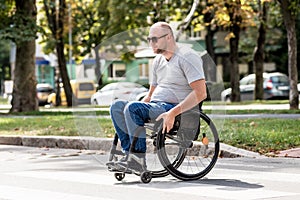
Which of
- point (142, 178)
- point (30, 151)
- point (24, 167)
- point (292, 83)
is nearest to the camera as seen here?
point (142, 178)

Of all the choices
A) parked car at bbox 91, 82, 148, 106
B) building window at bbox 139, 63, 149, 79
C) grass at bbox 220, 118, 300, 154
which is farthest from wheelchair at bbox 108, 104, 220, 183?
grass at bbox 220, 118, 300, 154

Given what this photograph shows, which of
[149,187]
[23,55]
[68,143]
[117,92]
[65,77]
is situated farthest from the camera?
[65,77]

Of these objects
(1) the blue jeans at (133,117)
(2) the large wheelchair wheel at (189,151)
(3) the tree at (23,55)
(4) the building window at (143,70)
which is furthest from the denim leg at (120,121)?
(3) the tree at (23,55)

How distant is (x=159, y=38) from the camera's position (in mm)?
8664

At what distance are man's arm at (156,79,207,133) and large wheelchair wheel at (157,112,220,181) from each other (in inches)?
4.8

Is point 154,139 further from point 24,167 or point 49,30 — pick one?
point 49,30

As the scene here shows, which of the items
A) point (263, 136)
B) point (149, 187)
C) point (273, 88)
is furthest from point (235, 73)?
point (149, 187)

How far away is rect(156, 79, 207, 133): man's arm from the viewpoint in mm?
8336

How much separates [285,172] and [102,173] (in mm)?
2063

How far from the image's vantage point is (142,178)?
8398 millimetres

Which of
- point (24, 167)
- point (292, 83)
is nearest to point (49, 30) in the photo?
point (292, 83)

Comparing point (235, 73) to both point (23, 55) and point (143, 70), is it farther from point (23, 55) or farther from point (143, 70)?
point (143, 70)

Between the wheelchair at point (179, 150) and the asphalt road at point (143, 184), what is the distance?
0.11 meters

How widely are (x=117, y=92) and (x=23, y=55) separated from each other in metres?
17.9
